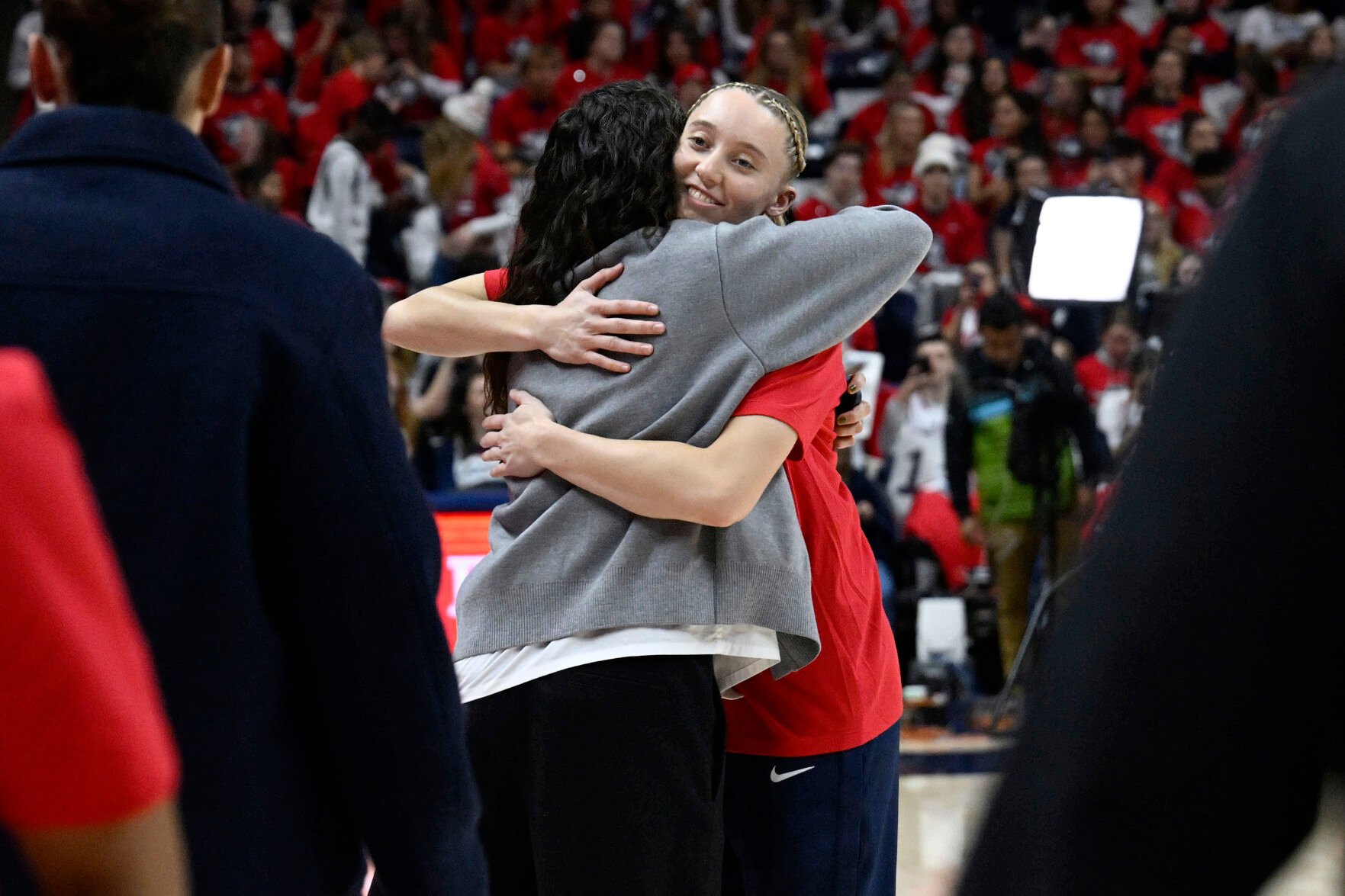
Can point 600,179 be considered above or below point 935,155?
above

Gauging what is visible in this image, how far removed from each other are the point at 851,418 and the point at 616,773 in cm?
70

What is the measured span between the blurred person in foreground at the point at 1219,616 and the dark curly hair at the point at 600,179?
1.37m

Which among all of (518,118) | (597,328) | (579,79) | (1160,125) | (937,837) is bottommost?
(937,837)

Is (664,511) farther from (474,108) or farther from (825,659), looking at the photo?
(474,108)

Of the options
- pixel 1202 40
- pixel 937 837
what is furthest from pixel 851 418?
pixel 1202 40

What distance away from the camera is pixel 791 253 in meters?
1.77

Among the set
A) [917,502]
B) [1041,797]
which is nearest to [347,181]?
[917,502]

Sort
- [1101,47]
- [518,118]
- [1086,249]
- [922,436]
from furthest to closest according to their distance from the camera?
[1101,47], [518,118], [922,436], [1086,249]

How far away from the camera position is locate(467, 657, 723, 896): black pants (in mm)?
1670

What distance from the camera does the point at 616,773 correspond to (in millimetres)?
1675

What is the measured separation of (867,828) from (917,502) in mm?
4790

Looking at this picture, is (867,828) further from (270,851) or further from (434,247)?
(434,247)

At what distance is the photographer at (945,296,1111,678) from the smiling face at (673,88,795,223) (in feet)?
11.5

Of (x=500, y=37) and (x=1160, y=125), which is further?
(x=500, y=37)
